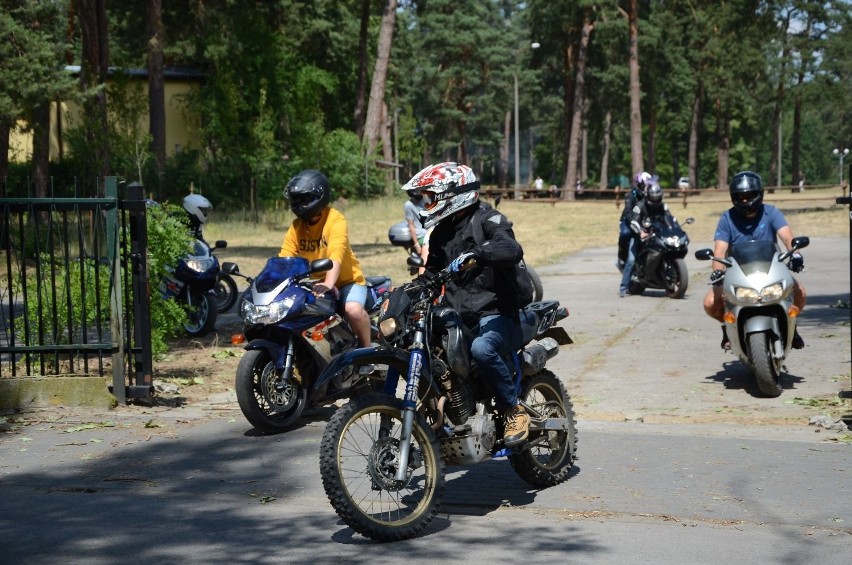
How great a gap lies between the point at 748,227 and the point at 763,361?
1297 millimetres

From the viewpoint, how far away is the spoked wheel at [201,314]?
13430 millimetres

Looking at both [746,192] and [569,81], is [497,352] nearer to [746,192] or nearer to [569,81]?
[746,192]

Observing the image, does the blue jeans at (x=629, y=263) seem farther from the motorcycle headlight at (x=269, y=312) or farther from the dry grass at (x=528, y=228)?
the motorcycle headlight at (x=269, y=312)

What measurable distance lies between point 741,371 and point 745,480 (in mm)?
4191

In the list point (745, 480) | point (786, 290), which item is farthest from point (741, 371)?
point (745, 480)

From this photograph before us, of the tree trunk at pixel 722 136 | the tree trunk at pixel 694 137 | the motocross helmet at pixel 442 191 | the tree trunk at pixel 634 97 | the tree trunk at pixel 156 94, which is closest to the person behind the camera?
the motocross helmet at pixel 442 191

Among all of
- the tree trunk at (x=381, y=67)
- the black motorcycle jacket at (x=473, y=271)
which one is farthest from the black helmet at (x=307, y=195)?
the tree trunk at (x=381, y=67)

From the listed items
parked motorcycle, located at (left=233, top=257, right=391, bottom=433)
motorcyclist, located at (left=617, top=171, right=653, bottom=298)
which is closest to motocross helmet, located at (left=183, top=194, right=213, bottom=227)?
parked motorcycle, located at (left=233, top=257, right=391, bottom=433)

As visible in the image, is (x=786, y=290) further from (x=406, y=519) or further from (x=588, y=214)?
(x=588, y=214)

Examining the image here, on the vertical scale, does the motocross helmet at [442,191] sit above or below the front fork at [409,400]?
above

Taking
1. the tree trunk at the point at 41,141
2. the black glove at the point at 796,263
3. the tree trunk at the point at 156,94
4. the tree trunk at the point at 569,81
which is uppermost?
the tree trunk at the point at 569,81

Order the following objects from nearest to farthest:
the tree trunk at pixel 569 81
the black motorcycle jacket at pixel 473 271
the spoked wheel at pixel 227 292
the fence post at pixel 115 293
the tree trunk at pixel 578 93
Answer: the black motorcycle jacket at pixel 473 271 < the fence post at pixel 115 293 < the spoked wheel at pixel 227 292 < the tree trunk at pixel 578 93 < the tree trunk at pixel 569 81

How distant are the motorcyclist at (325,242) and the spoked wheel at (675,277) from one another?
8.83 metres

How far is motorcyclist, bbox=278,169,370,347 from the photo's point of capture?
8.88 metres
